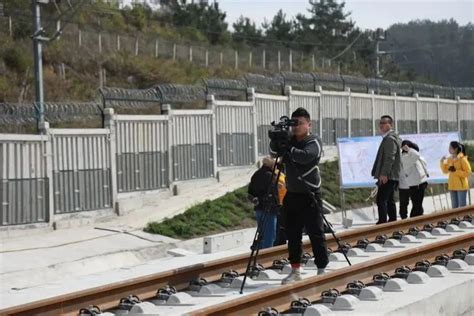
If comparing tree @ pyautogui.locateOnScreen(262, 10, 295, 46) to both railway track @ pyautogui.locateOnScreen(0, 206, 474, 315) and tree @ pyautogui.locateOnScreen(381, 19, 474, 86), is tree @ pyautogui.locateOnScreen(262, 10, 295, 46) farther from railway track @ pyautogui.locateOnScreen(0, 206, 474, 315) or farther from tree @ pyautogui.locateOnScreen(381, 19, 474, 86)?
railway track @ pyautogui.locateOnScreen(0, 206, 474, 315)

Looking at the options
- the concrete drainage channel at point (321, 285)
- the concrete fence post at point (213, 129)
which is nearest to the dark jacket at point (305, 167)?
the concrete drainage channel at point (321, 285)

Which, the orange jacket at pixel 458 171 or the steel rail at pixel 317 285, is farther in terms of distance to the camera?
the orange jacket at pixel 458 171

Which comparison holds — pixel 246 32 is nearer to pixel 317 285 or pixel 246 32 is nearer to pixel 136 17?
pixel 136 17

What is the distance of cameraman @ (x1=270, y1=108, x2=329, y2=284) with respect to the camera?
11203mm

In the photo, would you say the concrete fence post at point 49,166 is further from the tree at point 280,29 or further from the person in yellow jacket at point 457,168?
the tree at point 280,29

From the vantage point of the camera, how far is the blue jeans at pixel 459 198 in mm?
22598

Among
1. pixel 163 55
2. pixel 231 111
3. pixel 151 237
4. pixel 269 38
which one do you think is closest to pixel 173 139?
pixel 231 111

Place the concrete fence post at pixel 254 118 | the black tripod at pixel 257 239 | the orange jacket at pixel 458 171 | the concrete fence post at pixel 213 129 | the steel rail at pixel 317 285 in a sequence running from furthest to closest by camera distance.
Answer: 1. the concrete fence post at pixel 254 118
2. the concrete fence post at pixel 213 129
3. the orange jacket at pixel 458 171
4. the black tripod at pixel 257 239
5. the steel rail at pixel 317 285

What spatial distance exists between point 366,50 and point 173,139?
234 ft

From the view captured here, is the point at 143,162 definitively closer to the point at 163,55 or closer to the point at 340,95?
the point at 340,95

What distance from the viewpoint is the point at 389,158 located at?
17281 millimetres

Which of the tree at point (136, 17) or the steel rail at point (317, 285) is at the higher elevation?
the tree at point (136, 17)

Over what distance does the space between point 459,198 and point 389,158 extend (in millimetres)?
6042

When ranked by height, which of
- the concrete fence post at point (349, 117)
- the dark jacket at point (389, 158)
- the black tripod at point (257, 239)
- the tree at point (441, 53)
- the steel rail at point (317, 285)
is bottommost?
the steel rail at point (317, 285)
